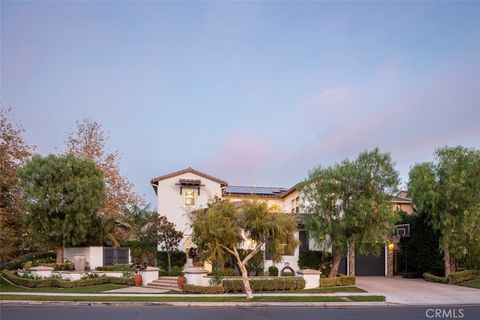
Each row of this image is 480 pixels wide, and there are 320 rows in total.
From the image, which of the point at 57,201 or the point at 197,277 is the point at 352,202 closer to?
the point at 197,277

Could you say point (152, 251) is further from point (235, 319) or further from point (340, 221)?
point (235, 319)

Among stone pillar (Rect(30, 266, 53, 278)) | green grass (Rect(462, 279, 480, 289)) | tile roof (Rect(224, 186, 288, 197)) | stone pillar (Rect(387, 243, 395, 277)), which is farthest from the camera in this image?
tile roof (Rect(224, 186, 288, 197))

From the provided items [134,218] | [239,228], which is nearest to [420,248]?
[239,228]

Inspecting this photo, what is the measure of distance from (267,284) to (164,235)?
38.1 ft

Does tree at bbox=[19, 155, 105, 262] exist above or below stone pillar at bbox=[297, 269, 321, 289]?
above

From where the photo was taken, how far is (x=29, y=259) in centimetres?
3762

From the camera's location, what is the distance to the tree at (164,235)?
116 ft

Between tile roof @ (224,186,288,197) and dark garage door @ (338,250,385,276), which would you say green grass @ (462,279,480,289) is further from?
tile roof @ (224,186,288,197)

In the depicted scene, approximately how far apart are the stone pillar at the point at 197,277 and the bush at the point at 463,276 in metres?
15.9

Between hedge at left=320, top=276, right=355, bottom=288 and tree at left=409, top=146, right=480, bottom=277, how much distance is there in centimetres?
755

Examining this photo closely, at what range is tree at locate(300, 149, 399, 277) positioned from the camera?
99.6 ft

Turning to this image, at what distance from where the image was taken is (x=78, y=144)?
48438mm

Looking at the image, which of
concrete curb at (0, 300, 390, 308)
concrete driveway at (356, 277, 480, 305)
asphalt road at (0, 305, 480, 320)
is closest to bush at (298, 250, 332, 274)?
concrete driveway at (356, 277, 480, 305)
